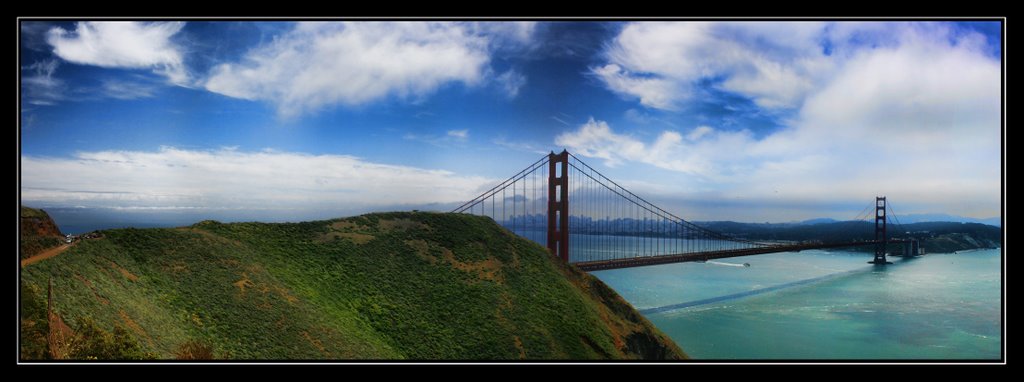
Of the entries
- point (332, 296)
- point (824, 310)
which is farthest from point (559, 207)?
point (824, 310)

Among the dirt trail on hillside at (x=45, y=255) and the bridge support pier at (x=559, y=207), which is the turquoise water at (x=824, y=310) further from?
the dirt trail on hillside at (x=45, y=255)

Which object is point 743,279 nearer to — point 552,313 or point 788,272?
point 788,272

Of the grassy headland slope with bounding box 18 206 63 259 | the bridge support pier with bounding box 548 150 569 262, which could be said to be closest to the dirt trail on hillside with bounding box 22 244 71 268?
the grassy headland slope with bounding box 18 206 63 259

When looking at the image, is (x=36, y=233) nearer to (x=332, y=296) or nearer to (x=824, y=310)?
(x=332, y=296)

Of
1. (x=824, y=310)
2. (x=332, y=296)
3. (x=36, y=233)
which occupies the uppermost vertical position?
(x=36, y=233)

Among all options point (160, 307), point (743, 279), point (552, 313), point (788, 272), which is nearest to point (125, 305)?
point (160, 307)

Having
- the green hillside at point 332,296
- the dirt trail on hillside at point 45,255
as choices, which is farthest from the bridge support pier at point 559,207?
the dirt trail on hillside at point 45,255

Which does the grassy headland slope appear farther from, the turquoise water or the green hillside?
the turquoise water
